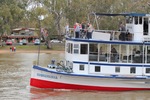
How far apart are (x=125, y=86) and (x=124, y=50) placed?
238 centimetres

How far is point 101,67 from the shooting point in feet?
89.1

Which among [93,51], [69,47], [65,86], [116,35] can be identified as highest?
[116,35]

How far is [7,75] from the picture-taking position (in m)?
35.7

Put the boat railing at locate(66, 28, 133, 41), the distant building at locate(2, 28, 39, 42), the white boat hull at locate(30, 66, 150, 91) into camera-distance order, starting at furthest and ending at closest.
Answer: the distant building at locate(2, 28, 39, 42), the boat railing at locate(66, 28, 133, 41), the white boat hull at locate(30, 66, 150, 91)

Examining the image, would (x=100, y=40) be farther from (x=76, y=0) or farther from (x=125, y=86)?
(x=76, y=0)

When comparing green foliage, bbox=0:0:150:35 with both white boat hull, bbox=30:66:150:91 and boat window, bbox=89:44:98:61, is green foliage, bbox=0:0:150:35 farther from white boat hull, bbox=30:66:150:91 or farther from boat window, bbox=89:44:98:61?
white boat hull, bbox=30:66:150:91

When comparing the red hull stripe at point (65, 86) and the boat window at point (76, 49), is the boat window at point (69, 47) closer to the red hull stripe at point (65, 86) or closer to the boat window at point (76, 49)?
the boat window at point (76, 49)

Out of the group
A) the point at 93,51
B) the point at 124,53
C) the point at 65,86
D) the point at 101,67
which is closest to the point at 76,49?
the point at 93,51

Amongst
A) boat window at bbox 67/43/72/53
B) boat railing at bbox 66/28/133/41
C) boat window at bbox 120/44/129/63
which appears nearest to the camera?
boat window at bbox 120/44/129/63

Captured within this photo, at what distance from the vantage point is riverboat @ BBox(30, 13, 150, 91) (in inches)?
1063

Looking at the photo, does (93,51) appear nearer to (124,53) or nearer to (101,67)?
(101,67)

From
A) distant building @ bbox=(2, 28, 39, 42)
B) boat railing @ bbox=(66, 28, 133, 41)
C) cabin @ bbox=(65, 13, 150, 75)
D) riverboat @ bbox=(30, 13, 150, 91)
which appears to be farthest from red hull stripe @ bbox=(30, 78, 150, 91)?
distant building @ bbox=(2, 28, 39, 42)

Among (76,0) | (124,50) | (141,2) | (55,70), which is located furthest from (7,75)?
(141,2)

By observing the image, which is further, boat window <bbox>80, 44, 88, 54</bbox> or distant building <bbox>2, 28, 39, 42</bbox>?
distant building <bbox>2, 28, 39, 42</bbox>
